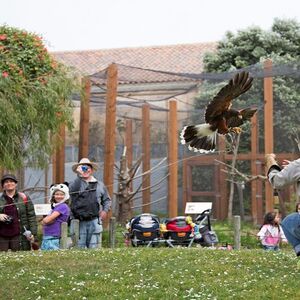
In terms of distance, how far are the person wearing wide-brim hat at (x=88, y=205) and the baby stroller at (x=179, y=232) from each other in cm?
197

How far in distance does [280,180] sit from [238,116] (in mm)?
985

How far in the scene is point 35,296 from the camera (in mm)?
7062

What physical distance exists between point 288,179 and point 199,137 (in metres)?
1.43

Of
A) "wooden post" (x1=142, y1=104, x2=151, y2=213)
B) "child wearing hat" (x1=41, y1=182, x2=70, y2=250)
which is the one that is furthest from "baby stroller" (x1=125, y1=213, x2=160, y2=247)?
"wooden post" (x1=142, y1=104, x2=151, y2=213)

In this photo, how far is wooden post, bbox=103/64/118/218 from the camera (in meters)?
14.4

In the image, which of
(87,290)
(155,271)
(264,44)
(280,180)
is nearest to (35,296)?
(87,290)

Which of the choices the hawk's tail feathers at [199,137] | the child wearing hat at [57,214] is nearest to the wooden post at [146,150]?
the child wearing hat at [57,214]

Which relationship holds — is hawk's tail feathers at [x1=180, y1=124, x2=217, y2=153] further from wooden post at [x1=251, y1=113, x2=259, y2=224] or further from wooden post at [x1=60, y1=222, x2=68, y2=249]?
wooden post at [x1=251, y1=113, x2=259, y2=224]

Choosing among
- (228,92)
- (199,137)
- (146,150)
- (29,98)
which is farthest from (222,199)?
(228,92)

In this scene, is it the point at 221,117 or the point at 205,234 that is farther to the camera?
the point at 205,234

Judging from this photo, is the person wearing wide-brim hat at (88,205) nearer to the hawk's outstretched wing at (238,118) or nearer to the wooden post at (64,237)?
the wooden post at (64,237)

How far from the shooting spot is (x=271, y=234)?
38.6 ft

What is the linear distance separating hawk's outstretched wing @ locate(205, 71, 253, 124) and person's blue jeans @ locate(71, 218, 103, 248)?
11.1 feet

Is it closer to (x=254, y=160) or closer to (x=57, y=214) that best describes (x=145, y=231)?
(x=57, y=214)
